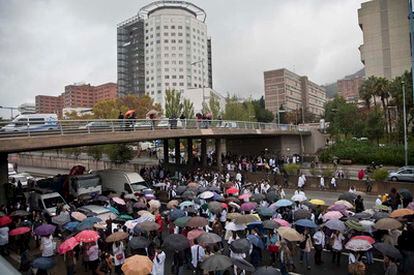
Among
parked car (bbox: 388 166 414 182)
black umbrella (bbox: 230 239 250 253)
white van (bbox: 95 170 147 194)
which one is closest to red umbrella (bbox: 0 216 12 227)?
white van (bbox: 95 170 147 194)

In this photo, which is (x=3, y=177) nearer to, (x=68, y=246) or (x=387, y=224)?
(x=68, y=246)

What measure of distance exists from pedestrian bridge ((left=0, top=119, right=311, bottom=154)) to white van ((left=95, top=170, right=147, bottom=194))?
7.99 feet

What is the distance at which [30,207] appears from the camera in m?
19.8

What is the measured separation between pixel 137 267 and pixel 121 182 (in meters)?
15.9

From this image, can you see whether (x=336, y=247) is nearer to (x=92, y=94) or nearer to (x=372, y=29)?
(x=372, y=29)

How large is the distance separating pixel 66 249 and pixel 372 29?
88966mm

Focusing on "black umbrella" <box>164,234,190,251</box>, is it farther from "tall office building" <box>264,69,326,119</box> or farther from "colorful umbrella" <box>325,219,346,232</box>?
"tall office building" <box>264,69,326,119</box>

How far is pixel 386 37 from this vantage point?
80.8 meters

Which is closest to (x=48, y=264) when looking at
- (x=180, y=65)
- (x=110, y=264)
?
(x=110, y=264)

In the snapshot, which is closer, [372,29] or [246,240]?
[246,240]

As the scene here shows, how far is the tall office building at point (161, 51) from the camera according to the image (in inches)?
4902

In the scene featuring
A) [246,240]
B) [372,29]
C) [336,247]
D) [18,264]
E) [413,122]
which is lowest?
[18,264]

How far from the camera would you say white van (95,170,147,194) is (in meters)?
23.4

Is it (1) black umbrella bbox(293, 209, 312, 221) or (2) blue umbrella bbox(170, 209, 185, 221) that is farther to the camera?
(2) blue umbrella bbox(170, 209, 185, 221)
